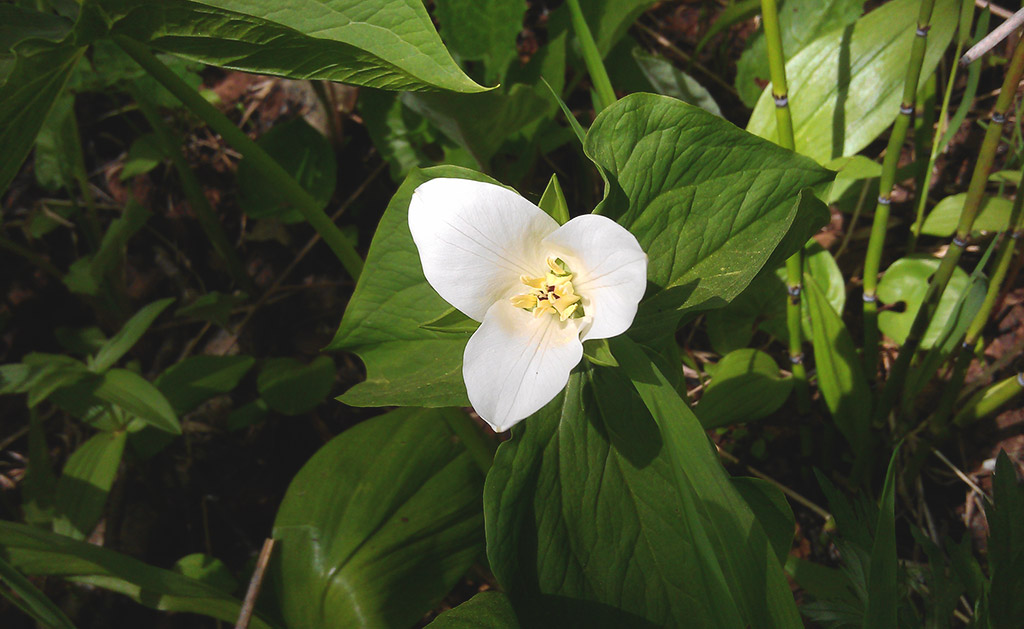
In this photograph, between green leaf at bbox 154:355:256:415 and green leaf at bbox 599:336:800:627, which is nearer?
green leaf at bbox 599:336:800:627

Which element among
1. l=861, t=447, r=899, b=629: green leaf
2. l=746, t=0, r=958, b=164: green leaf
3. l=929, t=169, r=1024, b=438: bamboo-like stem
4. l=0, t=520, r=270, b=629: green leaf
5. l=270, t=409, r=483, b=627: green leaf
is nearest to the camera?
l=861, t=447, r=899, b=629: green leaf

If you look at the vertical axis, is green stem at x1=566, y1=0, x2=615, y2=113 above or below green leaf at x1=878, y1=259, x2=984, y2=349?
above

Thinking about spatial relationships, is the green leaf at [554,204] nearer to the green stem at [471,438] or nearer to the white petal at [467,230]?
the white petal at [467,230]

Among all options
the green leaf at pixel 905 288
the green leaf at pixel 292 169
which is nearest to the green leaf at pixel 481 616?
the green leaf at pixel 905 288

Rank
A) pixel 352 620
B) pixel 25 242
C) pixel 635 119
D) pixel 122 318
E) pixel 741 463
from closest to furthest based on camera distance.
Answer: pixel 635 119, pixel 352 620, pixel 741 463, pixel 122 318, pixel 25 242

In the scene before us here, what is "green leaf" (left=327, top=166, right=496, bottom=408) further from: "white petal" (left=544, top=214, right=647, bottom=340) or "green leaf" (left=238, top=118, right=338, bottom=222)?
"green leaf" (left=238, top=118, right=338, bottom=222)

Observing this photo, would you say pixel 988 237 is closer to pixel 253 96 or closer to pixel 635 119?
pixel 635 119

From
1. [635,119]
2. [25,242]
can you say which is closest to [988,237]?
[635,119]

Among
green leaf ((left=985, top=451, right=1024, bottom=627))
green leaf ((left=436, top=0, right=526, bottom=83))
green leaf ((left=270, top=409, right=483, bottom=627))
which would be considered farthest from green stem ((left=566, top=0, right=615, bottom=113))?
green leaf ((left=985, top=451, right=1024, bottom=627))
